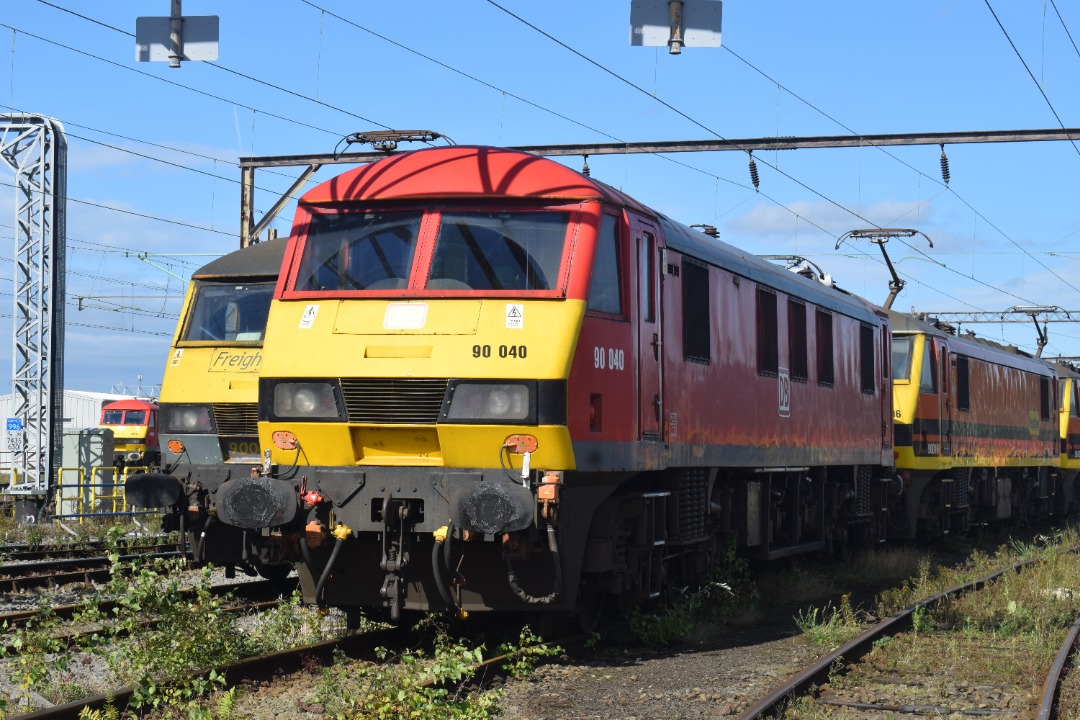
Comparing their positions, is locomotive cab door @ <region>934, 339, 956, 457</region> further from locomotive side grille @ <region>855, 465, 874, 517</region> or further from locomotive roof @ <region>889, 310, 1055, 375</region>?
locomotive side grille @ <region>855, 465, 874, 517</region>

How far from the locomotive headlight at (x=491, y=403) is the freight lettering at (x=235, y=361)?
16.0 ft

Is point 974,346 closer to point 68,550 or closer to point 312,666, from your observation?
point 68,550

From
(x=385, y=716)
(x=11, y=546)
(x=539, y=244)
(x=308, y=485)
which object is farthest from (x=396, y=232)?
(x=11, y=546)

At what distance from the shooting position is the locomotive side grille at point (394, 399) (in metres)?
8.97

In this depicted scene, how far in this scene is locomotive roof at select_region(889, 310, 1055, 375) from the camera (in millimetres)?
20406

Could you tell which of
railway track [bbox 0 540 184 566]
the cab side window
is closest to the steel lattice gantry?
railway track [bbox 0 540 184 566]

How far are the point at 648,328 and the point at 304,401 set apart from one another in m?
2.62

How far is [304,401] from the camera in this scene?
9266mm

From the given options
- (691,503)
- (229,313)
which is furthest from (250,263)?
(691,503)

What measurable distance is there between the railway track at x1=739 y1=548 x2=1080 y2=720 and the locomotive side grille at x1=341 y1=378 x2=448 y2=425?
110 inches

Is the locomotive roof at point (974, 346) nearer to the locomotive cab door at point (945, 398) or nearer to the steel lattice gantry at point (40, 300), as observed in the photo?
the locomotive cab door at point (945, 398)

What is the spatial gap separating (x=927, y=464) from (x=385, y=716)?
14.6m

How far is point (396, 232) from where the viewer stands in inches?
380

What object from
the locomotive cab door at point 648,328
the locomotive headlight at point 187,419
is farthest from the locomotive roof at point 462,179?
the locomotive headlight at point 187,419
